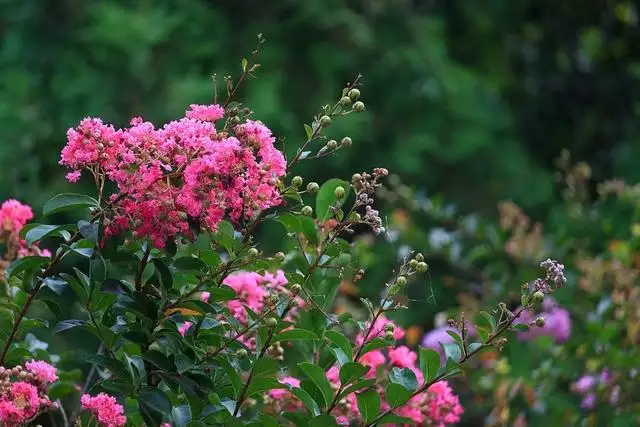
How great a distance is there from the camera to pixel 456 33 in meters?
11.1

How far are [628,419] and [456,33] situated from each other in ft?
28.6

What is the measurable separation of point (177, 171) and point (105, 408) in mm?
296

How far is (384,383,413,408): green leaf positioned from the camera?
1.52m

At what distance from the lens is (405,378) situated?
1.59 meters

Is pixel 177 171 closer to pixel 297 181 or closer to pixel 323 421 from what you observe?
pixel 297 181

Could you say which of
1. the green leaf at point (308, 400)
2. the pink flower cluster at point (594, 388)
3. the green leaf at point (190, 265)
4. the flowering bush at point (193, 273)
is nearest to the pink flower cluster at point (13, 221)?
the flowering bush at point (193, 273)

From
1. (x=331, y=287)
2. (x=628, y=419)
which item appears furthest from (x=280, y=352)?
(x=628, y=419)

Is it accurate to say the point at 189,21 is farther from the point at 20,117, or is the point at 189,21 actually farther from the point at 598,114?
the point at 598,114

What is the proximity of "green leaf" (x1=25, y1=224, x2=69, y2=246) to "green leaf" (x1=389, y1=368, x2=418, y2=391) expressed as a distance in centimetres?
46

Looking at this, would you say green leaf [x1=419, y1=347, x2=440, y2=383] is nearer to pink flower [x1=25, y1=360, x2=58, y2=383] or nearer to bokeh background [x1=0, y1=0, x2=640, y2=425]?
pink flower [x1=25, y1=360, x2=58, y2=383]

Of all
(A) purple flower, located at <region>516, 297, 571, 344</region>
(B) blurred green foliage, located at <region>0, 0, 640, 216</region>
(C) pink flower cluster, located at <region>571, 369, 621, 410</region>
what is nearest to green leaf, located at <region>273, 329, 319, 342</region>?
(C) pink flower cluster, located at <region>571, 369, 621, 410</region>

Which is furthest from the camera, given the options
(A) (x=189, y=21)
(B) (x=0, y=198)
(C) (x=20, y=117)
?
(A) (x=189, y=21)

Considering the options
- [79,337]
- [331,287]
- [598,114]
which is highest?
[598,114]

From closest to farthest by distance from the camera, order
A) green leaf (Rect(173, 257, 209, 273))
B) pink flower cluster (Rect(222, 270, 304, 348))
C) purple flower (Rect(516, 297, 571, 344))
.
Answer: green leaf (Rect(173, 257, 209, 273)), pink flower cluster (Rect(222, 270, 304, 348)), purple flower (Rect(516, 297, 571, 344))
